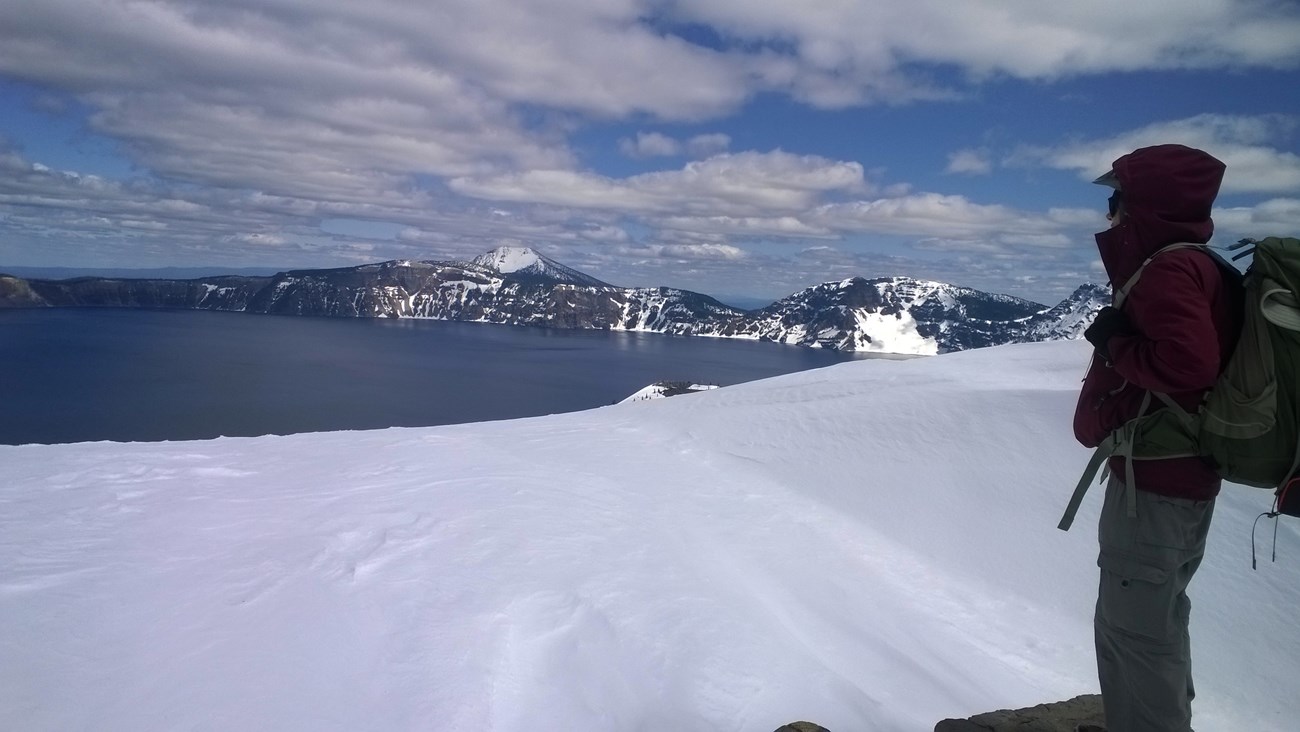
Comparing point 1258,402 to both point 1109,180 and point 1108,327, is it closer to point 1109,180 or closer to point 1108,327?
point 1108,327

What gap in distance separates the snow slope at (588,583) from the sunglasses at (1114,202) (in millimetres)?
3193

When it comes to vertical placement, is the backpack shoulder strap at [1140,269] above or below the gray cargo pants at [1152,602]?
above

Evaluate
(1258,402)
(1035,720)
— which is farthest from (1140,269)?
(1035,720)

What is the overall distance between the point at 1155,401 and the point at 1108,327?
39 centimetres

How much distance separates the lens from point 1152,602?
3.14 m

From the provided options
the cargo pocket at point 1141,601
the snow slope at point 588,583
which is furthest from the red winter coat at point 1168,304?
the snow slope at point 588,583

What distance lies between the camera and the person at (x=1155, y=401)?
2.93 metres

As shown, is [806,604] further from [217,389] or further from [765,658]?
[217,389]

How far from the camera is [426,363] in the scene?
110 meters

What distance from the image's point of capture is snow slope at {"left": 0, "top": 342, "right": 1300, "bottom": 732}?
13.2 ft

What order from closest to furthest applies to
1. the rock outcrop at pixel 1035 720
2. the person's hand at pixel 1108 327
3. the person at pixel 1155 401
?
the person at pixel 1155 401 → the person's hand at pixel 1108 327 → the rock outcrop at pixel 1035 720

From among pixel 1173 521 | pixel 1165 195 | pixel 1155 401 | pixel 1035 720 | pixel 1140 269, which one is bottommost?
pixel 1035 720

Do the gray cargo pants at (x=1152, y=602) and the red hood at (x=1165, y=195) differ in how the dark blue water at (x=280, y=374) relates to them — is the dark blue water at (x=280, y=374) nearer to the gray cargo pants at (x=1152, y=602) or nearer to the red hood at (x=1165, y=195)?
the gray cargo pants at (x=1152, y=602)

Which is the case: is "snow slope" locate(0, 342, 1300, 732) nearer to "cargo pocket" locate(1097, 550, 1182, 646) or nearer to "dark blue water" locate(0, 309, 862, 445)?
"cargo pocket" locate(1097, 550, 1182, 646)
